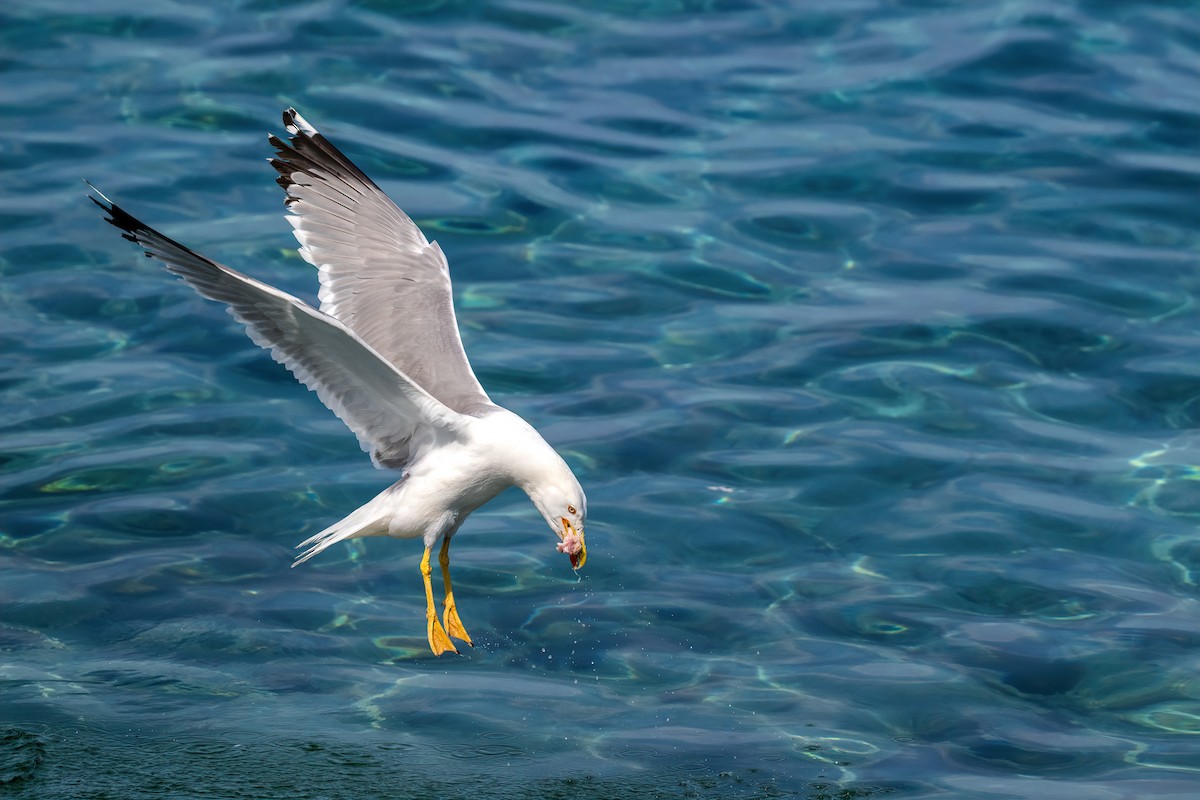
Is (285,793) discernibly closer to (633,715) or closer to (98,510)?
(633,715)

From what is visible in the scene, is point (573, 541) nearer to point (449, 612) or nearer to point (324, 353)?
point (449, 612)

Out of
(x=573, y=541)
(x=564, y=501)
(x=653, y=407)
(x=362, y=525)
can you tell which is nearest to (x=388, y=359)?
(x=362, y=525)

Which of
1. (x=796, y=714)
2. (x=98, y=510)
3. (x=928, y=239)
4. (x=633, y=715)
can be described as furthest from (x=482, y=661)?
(x=928, y=239)

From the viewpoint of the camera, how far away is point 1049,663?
7977 millimetres

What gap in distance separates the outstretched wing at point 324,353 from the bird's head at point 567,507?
1.62ft

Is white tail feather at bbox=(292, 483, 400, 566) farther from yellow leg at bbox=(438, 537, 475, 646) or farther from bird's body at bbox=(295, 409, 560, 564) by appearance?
yellow leg at bbox=(438, 537, 475, 646)

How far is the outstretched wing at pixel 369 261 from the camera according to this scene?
7750mm

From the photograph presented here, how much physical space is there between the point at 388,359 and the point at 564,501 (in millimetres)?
1126

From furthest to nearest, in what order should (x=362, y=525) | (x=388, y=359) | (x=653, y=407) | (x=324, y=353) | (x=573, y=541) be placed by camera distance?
1. (x=653, y=407)
2. (x=388, y=359)
3. (x=362, y=525)
4. (x=324, y=353)
5. (x=573, y=541)

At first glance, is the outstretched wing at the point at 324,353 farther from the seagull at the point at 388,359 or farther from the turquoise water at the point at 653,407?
the turquoise water at the point at 653,407

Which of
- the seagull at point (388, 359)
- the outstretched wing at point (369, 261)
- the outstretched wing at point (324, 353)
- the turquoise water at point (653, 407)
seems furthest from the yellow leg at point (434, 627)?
the outstretched wing at point (369, 261)

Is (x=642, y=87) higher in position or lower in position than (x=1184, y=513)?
higher

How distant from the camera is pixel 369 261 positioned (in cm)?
821

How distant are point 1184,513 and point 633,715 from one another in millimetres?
3582
